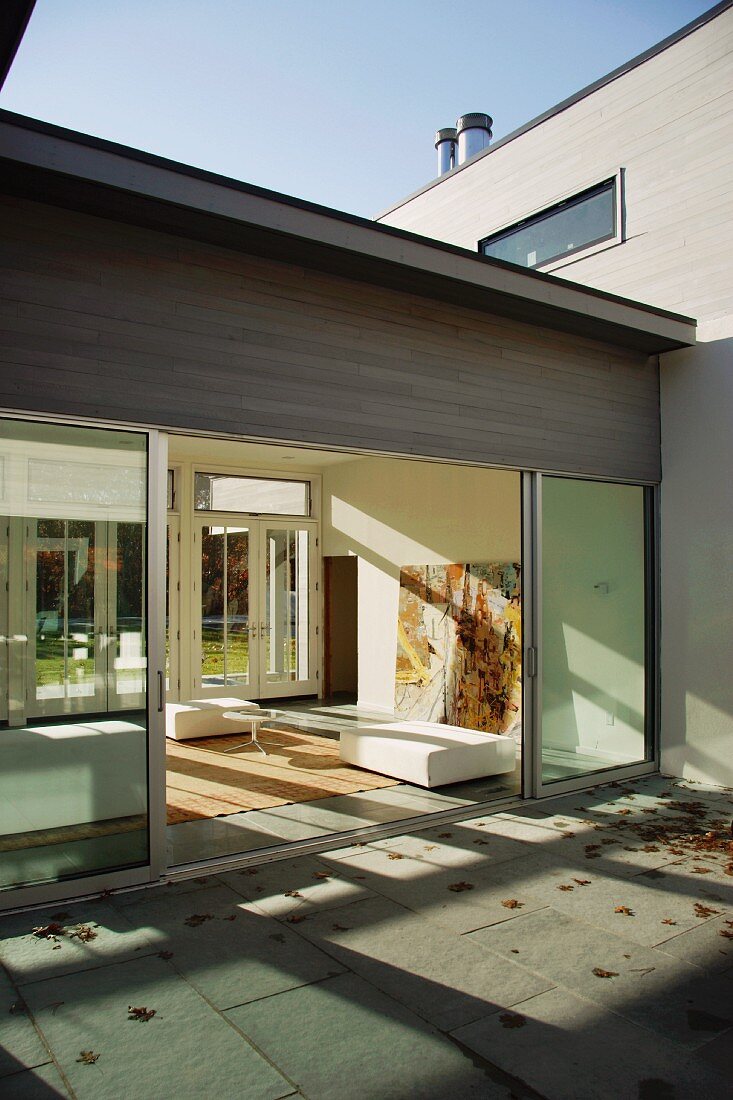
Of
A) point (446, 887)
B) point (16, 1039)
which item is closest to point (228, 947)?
point (16, 1039)

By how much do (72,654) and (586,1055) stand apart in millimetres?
2883

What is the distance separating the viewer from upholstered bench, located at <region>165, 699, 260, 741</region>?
8508 mm

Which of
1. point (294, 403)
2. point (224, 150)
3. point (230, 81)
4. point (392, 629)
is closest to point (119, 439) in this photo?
point (294, 403)

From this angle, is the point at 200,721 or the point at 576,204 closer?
the point at 200,721

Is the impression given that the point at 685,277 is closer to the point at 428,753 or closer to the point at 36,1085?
the point at 428,753

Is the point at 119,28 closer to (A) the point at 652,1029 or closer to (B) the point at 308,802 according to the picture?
(B) the point at 308,802

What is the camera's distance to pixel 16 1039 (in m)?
2.90

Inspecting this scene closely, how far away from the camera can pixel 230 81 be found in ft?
23.6

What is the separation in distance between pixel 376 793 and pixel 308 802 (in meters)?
0.58

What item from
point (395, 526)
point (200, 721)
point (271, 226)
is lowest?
point (200, 721)

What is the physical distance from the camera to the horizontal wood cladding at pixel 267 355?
404 cm

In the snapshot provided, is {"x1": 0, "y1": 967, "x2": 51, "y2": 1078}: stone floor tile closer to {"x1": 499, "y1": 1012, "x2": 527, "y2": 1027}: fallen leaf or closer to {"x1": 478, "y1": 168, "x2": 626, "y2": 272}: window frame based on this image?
{"x1": 499, "y1": 1012, "x2": 527, "y2": 1027}: fallen leaf

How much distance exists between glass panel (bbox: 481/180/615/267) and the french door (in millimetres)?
4475

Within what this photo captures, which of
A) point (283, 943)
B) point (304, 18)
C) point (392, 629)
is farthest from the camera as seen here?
point (392, 629)
